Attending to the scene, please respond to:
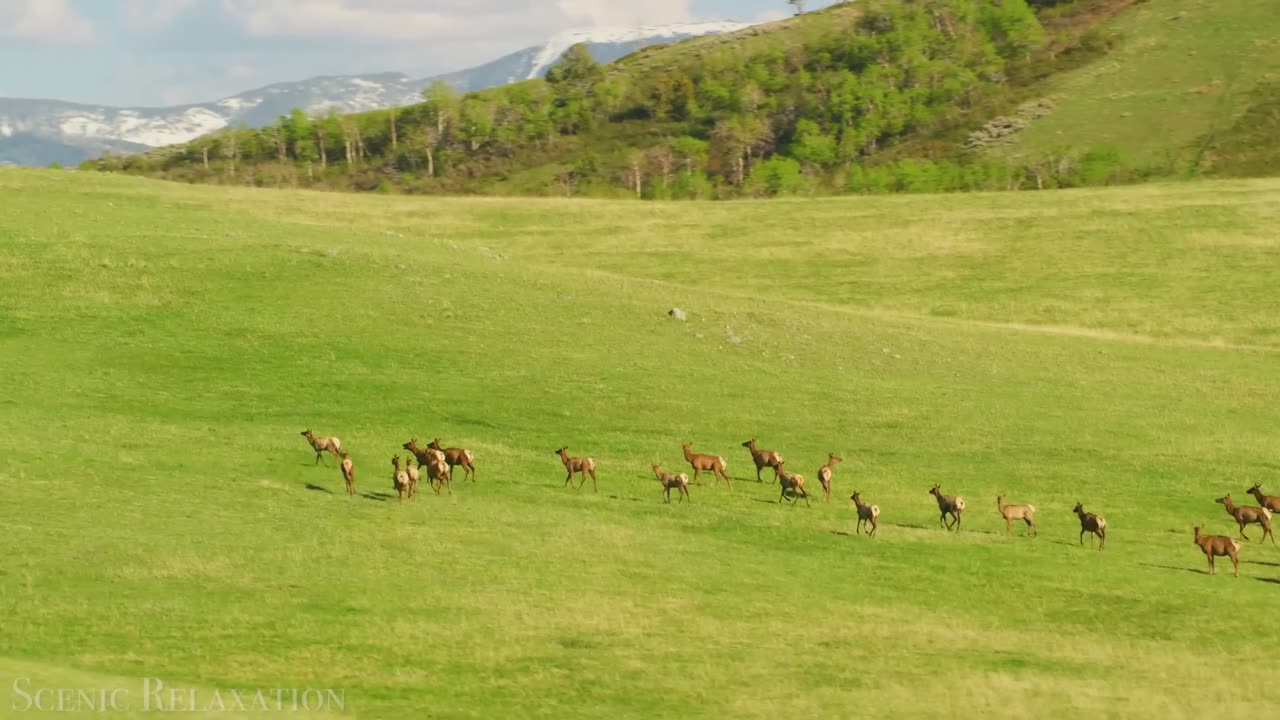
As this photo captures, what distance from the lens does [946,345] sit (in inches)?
2201

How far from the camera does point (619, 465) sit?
39156mm

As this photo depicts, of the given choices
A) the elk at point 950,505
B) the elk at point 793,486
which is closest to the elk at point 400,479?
the elk at point 793,486

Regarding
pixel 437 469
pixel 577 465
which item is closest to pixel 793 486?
pixel 577 465

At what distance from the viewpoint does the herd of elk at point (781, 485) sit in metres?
32.4

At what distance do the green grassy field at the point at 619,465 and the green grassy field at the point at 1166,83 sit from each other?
222 ft

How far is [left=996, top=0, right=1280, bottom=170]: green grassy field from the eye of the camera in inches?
5684

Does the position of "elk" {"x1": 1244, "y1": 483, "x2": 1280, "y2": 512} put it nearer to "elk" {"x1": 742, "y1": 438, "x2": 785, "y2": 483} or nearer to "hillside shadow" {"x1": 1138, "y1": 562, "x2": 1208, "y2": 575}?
"hillside shadow" {"x1": 1138, "y1": 562, "x2": 1208, "y2": 575}

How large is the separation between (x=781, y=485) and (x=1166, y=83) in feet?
453

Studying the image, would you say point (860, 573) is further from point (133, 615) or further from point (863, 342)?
point (863, 342)

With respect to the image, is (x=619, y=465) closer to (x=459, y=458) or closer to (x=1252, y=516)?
(x=459, y=458)

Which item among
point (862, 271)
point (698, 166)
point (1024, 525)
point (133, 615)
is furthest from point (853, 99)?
point (133, 615)

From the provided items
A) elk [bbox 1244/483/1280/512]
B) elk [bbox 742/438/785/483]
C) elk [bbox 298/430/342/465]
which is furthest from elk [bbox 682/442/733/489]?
elk [bbox 1244/483/1280/512]

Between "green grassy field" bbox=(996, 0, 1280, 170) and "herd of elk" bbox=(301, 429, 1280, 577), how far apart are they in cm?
11210

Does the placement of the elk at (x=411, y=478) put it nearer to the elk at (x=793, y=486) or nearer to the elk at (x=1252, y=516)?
the elk at (x=793, y=486)
